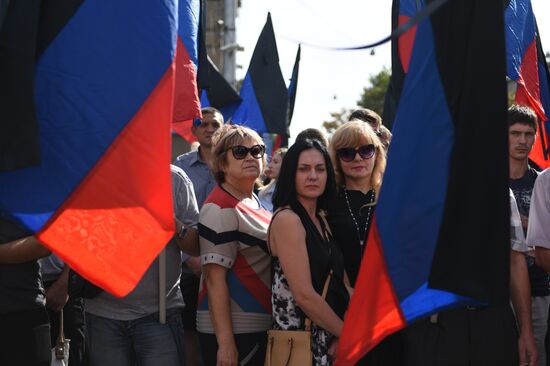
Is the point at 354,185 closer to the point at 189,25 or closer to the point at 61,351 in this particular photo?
the point at 189,25

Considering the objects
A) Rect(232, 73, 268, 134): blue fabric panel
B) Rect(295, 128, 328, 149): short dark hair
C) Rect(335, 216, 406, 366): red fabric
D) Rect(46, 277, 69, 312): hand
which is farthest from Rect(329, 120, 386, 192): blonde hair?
Rect(232, 73, 268, 134): blue fabric panel

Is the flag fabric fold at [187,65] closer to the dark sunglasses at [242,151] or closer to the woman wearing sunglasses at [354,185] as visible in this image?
the dark sunglasses at [242,151]

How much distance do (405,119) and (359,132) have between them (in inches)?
49.2

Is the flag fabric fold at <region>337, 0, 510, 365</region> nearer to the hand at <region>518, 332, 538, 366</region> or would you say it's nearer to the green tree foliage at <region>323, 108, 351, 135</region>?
the hand at <region>518, 332, 538, 366</region>

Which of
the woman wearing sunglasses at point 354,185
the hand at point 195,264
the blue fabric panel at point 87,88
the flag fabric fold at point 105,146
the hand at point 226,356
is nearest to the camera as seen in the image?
the flag fabric fold at point 105,146

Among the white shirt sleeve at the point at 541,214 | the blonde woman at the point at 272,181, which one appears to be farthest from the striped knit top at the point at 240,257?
the blonde woman at the point at 272,181

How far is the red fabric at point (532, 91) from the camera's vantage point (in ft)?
23.2

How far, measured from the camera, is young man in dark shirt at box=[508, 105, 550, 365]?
6371 mm

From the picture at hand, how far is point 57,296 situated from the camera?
598 cm

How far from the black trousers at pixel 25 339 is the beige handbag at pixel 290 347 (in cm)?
111

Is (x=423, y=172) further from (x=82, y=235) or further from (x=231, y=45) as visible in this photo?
(x=231, y=45)

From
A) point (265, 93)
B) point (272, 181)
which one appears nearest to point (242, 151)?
point (272, 181)

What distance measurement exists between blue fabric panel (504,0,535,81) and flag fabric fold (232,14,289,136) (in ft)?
11.2

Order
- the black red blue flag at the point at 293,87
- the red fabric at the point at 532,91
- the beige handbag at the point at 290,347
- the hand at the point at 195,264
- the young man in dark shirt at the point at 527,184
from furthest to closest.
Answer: the black red blue flag at the point at 293,87 → the red fabric at the point at 532,91 → the hand at the point at 195,264 → the young man in dark shirt at the point at 527,184 → the beige handbag at the point at 290,347
